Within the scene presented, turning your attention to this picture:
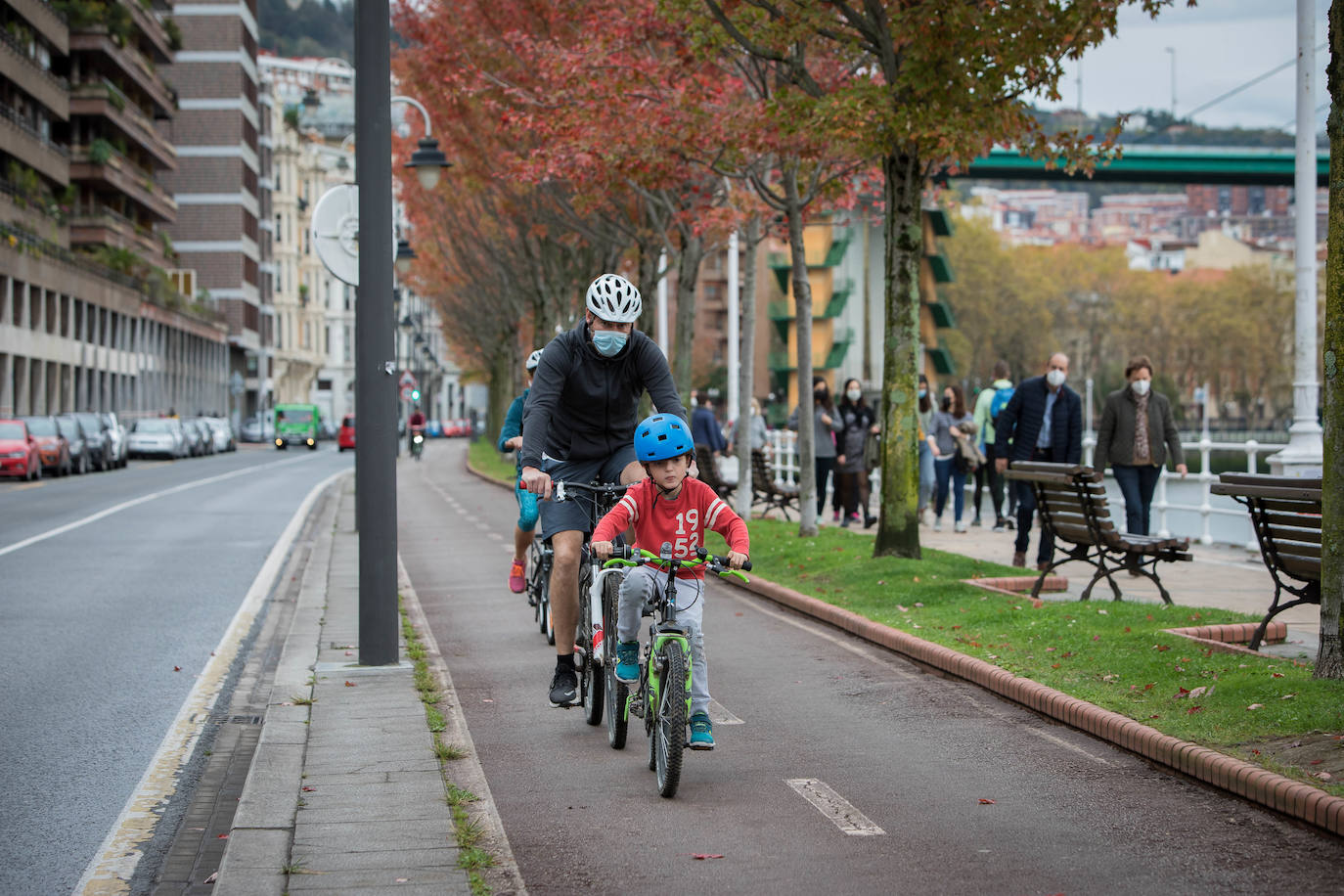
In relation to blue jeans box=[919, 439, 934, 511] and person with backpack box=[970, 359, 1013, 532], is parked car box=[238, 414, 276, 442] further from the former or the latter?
person with backpack box=[970, 359, 1013, 532]

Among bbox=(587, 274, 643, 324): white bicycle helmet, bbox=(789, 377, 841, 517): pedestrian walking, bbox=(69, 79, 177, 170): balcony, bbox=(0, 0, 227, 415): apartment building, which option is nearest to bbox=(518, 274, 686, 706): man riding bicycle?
bbox=(587, 274, 643, 324): white bicycle helmet

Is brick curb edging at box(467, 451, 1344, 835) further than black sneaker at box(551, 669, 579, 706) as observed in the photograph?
No

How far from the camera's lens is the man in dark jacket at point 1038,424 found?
15383mm

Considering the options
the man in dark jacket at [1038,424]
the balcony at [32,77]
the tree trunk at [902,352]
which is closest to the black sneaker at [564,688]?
the tree trunk at [902,352]

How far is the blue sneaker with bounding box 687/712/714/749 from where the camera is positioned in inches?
268

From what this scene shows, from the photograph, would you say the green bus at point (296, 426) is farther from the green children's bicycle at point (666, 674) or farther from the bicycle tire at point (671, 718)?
the bicycle tire at point (671, 718)

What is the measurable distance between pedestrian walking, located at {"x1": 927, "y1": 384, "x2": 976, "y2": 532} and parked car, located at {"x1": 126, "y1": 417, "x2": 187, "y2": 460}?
4579cm

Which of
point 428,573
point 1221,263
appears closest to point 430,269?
point 428,573

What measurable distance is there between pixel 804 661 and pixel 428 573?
Result: 7062 mm

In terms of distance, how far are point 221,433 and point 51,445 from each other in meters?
34.0

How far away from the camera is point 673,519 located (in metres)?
7.06

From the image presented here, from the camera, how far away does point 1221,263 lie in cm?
18925

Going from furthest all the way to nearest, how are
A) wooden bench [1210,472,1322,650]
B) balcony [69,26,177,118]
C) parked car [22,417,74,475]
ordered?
balcony [69,26,177,118] → parked car [22,417,74,475] → wooden bench [1210,472,1322,650]

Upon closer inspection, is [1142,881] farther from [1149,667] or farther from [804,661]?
[804,661]
